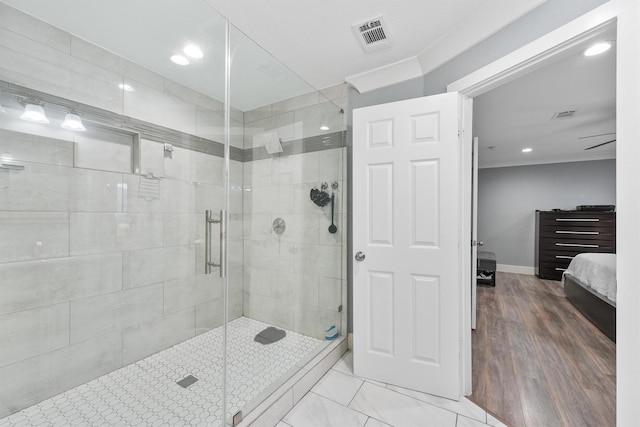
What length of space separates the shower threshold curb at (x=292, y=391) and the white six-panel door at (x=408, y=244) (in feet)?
0.82

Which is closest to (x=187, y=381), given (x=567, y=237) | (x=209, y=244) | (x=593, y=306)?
(x=209, y=244)

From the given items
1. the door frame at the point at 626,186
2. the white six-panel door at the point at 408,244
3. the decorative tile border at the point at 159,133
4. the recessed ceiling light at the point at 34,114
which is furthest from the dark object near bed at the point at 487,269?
the recessed ceiling light at the point at 34,114

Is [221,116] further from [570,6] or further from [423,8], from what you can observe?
[570,6]

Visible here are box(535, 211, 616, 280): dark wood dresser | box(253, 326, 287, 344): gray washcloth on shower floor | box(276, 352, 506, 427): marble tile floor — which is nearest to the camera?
box(276, 352, 506, 427): marble tile floor

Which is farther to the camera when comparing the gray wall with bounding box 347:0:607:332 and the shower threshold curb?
the shower threshold curb

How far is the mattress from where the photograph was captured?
2.86m

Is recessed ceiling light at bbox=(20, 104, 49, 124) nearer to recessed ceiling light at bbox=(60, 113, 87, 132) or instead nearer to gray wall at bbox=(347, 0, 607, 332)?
recessed ceiling light at bbox=(60, 113, 87, 132)

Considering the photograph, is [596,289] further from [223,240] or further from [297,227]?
[223,240]

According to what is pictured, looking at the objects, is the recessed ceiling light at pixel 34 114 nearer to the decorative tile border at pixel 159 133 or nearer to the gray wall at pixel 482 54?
the decorative tile border at pixel 159 133

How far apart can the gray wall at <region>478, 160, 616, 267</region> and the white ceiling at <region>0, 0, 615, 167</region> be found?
3.41 m

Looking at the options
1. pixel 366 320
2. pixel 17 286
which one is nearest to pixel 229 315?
pixel 366 320

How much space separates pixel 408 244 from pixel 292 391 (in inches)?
47.8

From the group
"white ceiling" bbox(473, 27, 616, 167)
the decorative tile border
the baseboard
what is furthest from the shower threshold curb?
the baseboard

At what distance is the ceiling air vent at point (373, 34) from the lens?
1.69m
